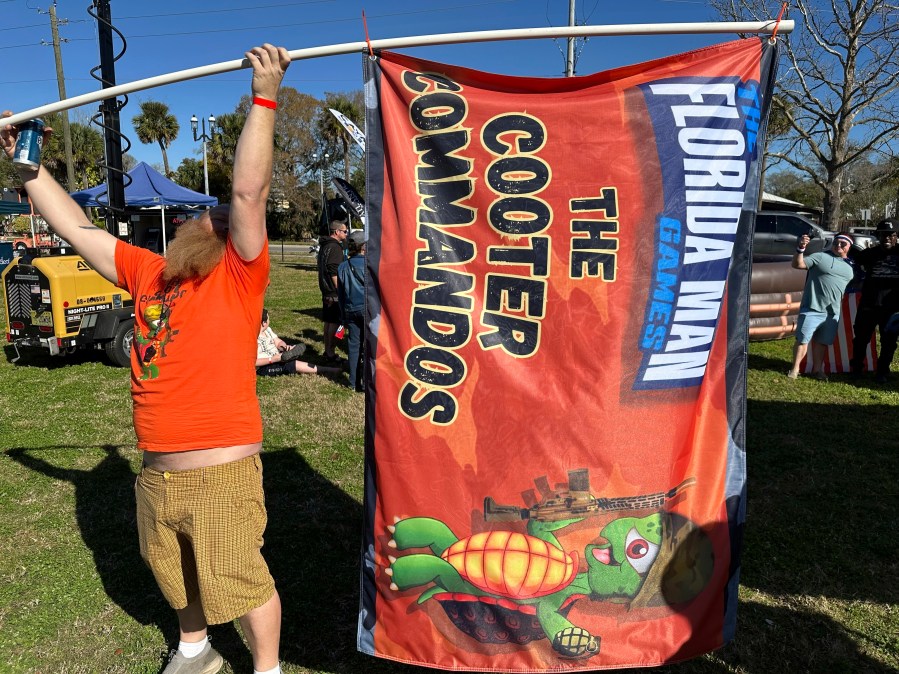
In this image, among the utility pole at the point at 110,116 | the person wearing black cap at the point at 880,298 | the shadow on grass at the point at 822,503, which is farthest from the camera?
the person wearing black cap at the point at 880,298

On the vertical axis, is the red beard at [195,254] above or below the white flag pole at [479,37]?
below

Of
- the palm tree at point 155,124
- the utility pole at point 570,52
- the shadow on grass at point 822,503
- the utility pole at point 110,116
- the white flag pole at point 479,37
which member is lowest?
the shadow on grass at point 822,503

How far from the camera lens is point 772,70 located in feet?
7.91

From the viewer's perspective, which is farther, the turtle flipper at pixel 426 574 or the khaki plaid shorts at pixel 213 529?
the turtle flipper at pixel 426 574

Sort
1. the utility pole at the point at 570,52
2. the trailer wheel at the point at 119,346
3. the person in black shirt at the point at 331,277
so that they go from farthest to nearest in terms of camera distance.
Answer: the utility pole at the point at 570,52 < the person in black shirt at the point at 331,277 < the trailer wheel at the point at 119,346

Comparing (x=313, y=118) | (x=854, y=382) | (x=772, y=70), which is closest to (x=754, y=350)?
(x=854, y=382)

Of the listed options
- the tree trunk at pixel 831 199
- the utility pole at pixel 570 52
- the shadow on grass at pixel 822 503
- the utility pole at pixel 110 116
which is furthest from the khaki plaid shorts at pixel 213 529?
the tree trunk at pixel 831 199

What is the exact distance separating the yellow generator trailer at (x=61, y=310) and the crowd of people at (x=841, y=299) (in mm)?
9186

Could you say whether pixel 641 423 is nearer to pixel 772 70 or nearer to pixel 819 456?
pixel 772 70

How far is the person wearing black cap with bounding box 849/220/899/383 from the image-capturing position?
27.0 feet

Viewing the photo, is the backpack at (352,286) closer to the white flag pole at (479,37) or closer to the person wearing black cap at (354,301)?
the person wearing black cap at (354,301)

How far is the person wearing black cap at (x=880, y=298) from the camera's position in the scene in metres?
8.22

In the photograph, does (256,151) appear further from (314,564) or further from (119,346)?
(119,346)

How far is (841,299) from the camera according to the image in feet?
27.3
